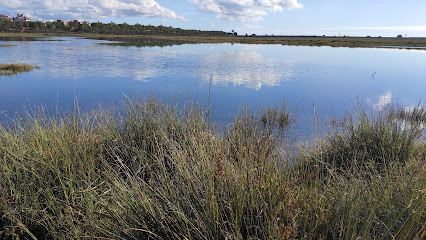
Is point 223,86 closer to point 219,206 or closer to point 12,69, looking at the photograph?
point 219,206

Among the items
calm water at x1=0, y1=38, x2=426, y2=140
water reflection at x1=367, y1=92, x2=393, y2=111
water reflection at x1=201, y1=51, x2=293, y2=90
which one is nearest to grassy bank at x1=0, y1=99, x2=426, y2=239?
calm water at x1=0, y1=38, x2=426, y2=140

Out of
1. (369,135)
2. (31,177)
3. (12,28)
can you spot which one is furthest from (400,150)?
(12,28)

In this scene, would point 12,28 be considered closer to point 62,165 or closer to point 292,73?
point 292,73

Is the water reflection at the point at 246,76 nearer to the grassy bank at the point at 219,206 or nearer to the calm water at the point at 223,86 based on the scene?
the calm water at the point at 223,86

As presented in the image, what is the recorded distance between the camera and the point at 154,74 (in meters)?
15.5

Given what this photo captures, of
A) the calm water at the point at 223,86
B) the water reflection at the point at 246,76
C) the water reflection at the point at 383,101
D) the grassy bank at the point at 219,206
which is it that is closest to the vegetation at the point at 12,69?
the calm water at the point at 223,86

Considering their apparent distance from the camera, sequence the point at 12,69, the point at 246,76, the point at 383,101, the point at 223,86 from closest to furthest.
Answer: the point at 383,101 → the point at 223,86 → the point at 12,69 → the point at 246,76

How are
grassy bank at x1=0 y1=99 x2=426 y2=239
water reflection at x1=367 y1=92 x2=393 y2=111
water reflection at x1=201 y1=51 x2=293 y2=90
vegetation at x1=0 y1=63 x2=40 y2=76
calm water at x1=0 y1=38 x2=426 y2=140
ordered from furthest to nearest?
vegetation at x1=0 y1=63 x2=40 y2=76, water reflection at x1=201 y1=51 x2=293 y2=90, water reflection at x1=367 y1=92 x2=393 y2=111, calm water at x1=0 y1=38 x2=426 y2=140, grassy bank at x1=0 y1=99 x2=426 y2=239

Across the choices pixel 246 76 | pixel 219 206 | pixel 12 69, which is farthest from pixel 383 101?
pixel 12 69

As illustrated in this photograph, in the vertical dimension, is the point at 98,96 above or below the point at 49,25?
A: below

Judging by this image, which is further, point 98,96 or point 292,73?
point 292,73

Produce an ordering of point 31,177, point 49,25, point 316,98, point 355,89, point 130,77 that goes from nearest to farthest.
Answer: point 31,177 < point 316,98 < point 355,89 < point 130,77 < point 49,25

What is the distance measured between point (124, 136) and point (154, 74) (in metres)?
11.4

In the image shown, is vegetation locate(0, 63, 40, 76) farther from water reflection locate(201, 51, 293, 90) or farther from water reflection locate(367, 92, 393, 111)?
water reflection locate(367, 92, 393, 111)
